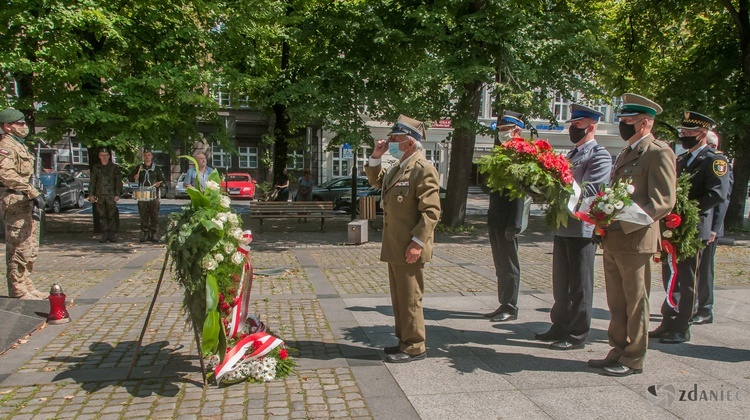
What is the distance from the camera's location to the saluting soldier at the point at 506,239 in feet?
20.1

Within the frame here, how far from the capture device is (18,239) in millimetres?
6703

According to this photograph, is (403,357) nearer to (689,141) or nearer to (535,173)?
(535,173)

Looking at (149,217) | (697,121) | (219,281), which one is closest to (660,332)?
(697,121)

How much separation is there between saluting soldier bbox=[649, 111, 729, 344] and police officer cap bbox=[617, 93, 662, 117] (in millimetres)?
1565

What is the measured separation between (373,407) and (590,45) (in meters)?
11.5

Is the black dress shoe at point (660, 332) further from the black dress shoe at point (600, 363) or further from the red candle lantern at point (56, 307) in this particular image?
the red candle lantern at point (56, 307)

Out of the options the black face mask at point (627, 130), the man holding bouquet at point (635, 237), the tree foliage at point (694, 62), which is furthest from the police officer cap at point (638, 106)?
the tree foliage at point (694, 62)

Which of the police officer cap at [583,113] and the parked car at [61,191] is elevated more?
the police officer cap at [583,113]

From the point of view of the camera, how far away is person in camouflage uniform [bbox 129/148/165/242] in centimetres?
1219

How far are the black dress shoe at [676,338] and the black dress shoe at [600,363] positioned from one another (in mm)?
1190

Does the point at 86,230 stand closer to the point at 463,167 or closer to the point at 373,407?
the point at 463,167

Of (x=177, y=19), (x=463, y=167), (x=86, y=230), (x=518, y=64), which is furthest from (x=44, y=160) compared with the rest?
(x=518, y=64)

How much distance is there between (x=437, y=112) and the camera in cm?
1372

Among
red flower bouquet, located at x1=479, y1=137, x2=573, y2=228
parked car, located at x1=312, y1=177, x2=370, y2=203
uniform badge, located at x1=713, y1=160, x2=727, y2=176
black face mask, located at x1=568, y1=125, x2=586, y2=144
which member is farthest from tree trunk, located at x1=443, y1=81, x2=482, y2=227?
parked car, located at x1=312, y1=177, x2=370, y2=203
